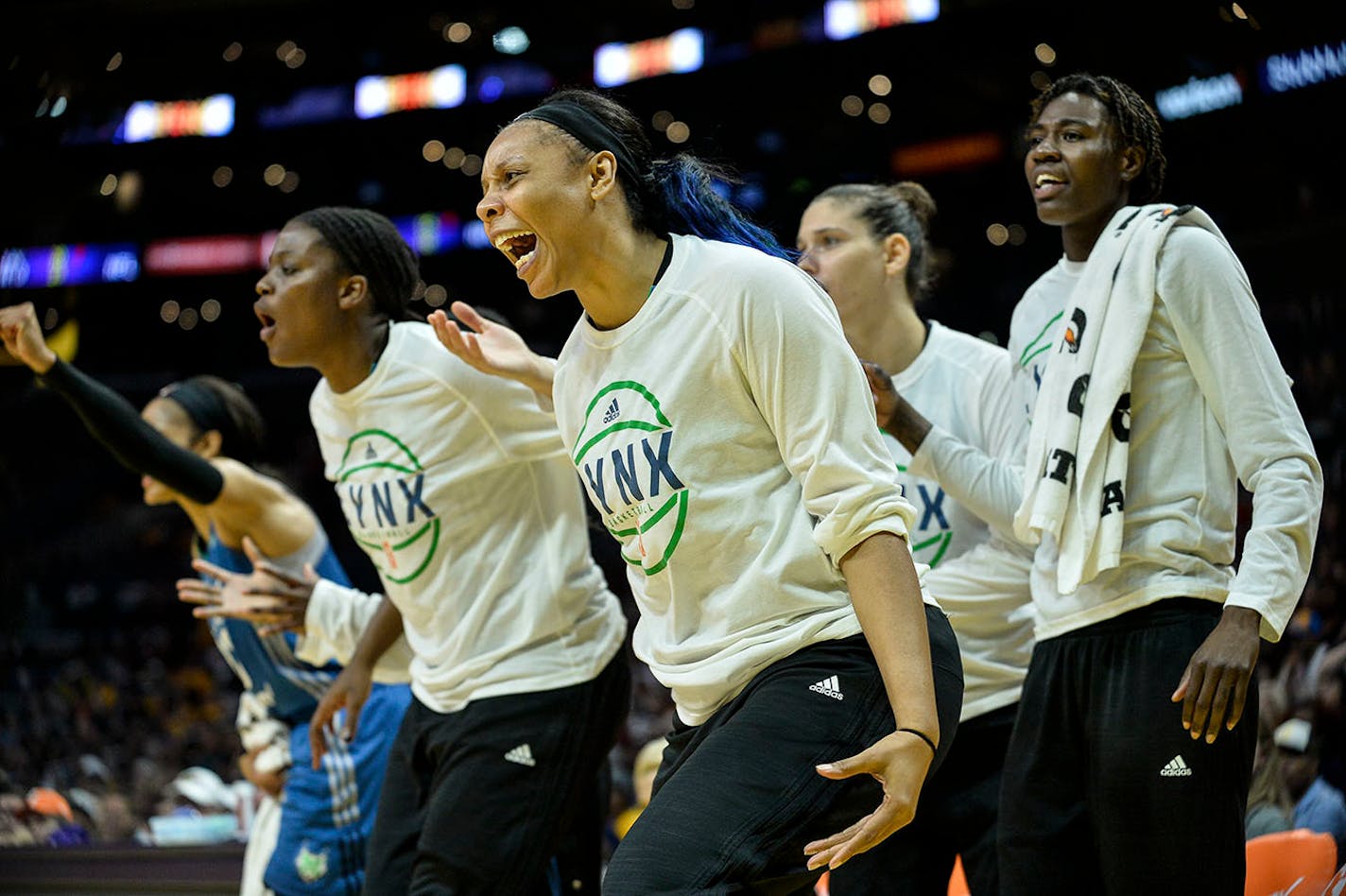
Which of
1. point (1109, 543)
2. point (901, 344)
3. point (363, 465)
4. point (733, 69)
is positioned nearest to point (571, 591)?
point (363, 465)

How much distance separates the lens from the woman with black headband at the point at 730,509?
201 cm

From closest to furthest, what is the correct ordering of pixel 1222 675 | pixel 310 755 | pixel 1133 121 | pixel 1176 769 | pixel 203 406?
pixel 1222 675 < pixel 1176 769 < pixel 1133 121 < pixel 310 755 < pixel 203 406

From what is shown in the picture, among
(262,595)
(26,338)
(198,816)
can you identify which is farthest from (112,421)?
(198,816)

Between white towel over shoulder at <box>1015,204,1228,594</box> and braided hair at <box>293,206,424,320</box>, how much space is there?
67.1 inches

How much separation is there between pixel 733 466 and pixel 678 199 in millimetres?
518

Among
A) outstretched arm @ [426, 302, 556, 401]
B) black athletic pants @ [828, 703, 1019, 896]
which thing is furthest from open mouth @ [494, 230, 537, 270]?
black athletic pants @ [828, 703, 1019, 896]

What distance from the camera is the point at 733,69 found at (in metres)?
16.7

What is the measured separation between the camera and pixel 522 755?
123 inches

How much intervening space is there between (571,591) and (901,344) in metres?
1.02

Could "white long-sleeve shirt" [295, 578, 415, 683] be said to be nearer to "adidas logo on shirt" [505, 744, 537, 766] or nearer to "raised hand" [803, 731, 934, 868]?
"adidas logo on shirt" [505, 744, 537, 766]

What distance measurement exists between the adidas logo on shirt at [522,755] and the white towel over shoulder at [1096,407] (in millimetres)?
1152

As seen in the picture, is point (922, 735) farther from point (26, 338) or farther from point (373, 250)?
point (26, 338)

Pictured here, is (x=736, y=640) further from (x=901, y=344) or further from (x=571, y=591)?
(x=901, y=344)

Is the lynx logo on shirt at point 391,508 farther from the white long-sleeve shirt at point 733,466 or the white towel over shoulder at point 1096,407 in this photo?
the white towel over shoulder at point 1096,407
